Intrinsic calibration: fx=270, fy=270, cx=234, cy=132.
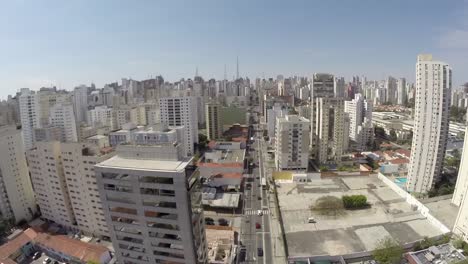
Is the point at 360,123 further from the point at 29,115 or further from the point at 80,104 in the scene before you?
the point at 80,104

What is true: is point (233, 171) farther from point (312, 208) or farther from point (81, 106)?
point (81, 106)

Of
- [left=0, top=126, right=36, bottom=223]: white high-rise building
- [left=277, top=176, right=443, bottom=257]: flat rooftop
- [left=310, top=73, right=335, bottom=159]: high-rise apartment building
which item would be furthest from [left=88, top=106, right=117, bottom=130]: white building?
[left=277, top=176, right=443, bottom=257]: flat rooftop

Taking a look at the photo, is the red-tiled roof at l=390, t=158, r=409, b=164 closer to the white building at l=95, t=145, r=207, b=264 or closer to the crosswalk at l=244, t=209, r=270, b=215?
the crosswalk at l=244, t=209, r=270, b=215

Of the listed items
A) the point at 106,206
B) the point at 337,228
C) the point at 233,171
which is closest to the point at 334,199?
the point at 337,228

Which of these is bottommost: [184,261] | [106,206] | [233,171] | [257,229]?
[257,229]

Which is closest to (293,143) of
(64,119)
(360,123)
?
(360,123)

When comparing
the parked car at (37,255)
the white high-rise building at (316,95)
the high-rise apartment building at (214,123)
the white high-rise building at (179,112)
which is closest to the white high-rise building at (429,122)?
the white high-rise building at (316,95)

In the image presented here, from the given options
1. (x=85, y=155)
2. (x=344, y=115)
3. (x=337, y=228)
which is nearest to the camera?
(x=85, y=155)

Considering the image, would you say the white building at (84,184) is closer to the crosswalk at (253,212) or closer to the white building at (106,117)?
the crosswalk at (253,212)

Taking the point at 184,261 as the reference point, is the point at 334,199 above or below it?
below
